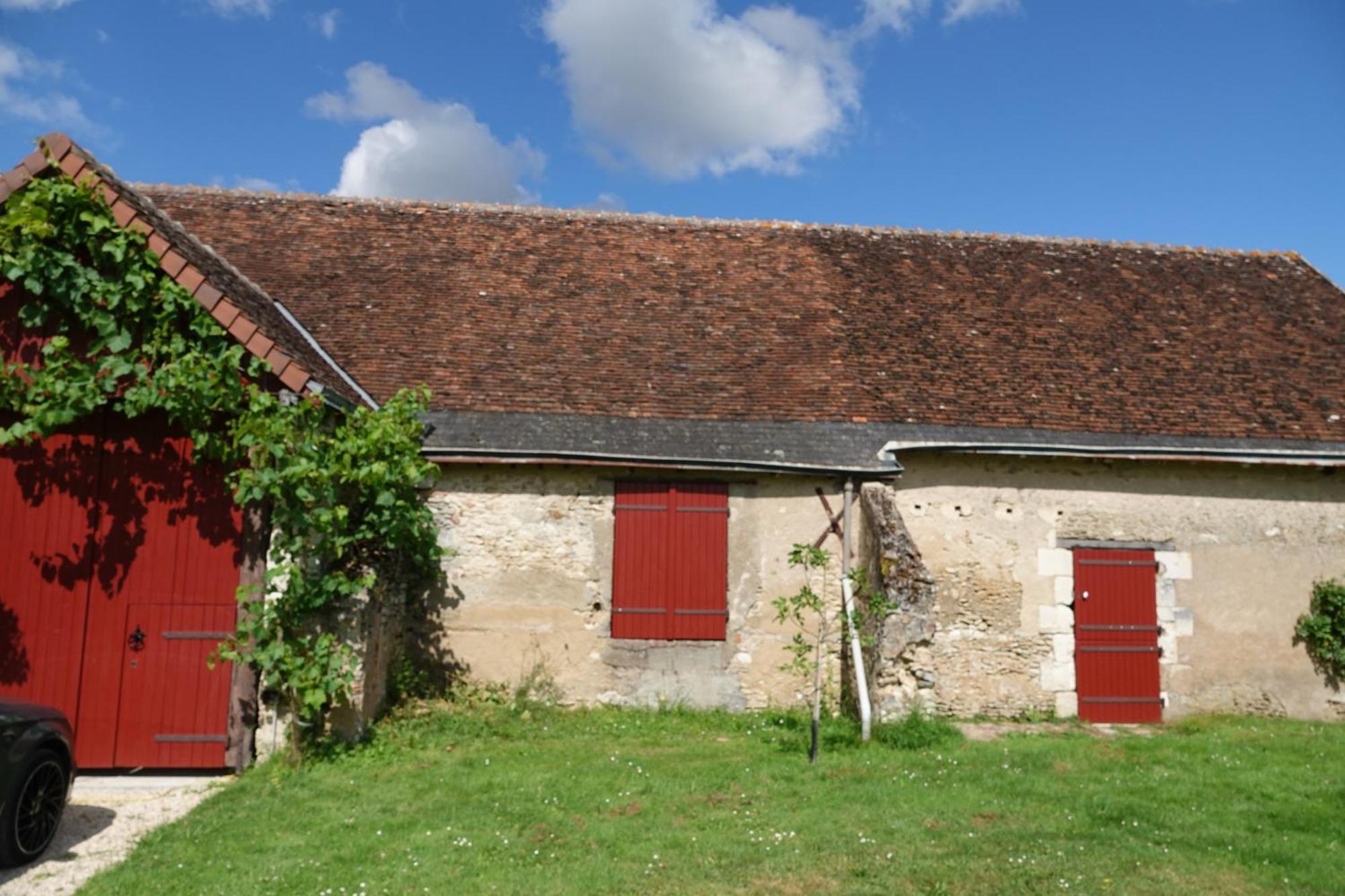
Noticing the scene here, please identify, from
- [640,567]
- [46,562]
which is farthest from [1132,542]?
[46,562]

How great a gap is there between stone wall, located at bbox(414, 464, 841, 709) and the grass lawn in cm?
70

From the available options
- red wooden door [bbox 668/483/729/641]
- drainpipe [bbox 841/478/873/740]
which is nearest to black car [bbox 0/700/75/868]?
red wooden door [bbox 668/483/729/641]

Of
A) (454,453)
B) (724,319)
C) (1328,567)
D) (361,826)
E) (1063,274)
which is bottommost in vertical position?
(361,826)

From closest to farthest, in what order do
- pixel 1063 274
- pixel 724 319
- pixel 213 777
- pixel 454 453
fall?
1. pixel 213 777
2. pixel 454 453
3. pixel 724 319
4. pixel 1063 274

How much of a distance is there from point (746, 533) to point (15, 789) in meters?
6.39

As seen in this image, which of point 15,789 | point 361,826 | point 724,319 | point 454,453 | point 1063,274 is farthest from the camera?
point 1063,274

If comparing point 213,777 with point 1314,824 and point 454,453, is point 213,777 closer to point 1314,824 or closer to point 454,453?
point 454,453

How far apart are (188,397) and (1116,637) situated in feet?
30.2

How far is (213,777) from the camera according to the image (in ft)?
23.0

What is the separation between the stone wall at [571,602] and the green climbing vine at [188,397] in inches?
82.5

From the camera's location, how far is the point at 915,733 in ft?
26.5

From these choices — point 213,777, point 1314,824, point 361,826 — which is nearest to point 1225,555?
point 1314,824

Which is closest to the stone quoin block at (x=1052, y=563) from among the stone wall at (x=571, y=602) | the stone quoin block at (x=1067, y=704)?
the stone quoin block at (x=1067, y=704)

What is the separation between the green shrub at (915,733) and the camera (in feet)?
26.2
